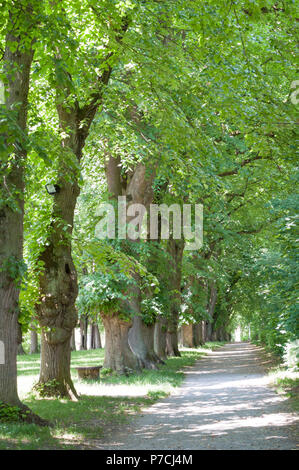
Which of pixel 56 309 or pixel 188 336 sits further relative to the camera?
pixel 188 336

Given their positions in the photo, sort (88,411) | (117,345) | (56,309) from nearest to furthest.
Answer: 1. (88,411)
2. (56,309)
3. (117,345)

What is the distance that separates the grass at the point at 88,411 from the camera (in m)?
7.93

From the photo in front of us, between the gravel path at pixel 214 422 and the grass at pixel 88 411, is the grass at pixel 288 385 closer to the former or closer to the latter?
the gravel path at pixel 214 422

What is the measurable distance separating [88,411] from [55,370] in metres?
1.57

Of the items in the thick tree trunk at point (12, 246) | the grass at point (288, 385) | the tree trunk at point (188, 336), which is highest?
the thick tree trunk at point (12, 246)

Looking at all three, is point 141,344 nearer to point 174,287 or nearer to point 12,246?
point 174,287

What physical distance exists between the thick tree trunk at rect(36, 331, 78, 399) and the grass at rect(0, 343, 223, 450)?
0.89 feet

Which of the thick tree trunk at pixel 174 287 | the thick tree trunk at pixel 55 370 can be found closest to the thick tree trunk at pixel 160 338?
the thick tree trunk at pixel 174 287

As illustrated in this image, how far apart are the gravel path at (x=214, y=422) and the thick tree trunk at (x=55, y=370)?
1936 mm

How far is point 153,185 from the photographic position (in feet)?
62.5

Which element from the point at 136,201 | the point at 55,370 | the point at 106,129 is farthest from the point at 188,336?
the point at 55,370

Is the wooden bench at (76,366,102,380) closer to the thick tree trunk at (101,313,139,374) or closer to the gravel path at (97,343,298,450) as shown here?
the thick tree trunk at (101,313,139,374)

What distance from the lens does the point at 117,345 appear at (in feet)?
62.2

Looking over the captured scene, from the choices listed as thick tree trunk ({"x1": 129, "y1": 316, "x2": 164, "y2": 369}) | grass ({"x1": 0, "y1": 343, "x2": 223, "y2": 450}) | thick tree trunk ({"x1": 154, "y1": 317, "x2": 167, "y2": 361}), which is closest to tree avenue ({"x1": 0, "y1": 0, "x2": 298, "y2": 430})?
grass ({"x1": 0, "y1": 343, "x2": 223, "y2": 450})
